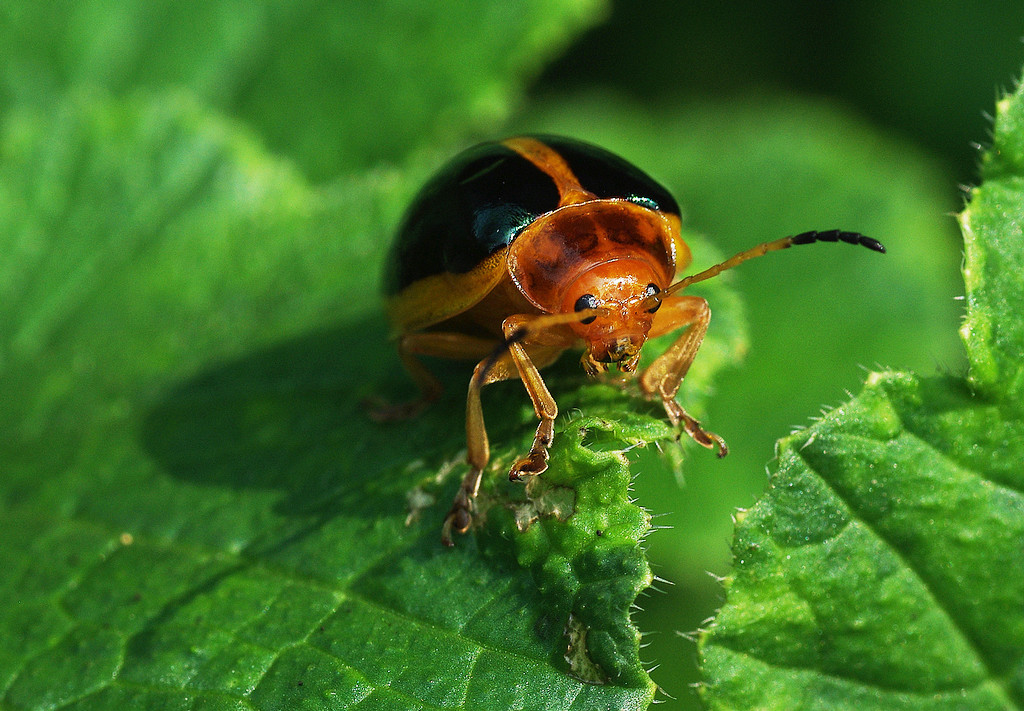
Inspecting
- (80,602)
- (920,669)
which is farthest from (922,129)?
(80,602)

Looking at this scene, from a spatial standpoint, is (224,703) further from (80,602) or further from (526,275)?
(526,275)

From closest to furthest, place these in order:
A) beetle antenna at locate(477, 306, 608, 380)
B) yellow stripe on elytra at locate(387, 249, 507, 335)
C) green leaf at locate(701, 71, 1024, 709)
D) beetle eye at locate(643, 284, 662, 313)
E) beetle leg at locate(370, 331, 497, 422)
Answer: green leaf at locate(701, 71, 1024, 709) → beetle antenna at locate(477, 306, 608, 380) → beetle eye at locate(643, 284, 662, 313) → yellow stripe on elytra at locate(387, 249, 507, 335) → beetle leg at locate(370, 331, 497, 422)

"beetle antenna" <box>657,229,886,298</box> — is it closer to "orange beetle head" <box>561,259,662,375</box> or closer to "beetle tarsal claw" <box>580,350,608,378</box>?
"orange beetle head" <box>561,259,662,375</box>

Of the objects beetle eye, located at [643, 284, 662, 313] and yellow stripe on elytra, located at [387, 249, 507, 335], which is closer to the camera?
beetle eye, located at [643, 284, 662, 313]

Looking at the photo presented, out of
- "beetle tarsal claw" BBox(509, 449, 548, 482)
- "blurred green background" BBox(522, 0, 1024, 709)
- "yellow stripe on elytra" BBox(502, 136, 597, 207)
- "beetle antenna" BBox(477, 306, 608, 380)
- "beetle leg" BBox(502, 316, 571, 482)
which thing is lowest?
"blurred green background" BBox(522, 0, 1024, 709)

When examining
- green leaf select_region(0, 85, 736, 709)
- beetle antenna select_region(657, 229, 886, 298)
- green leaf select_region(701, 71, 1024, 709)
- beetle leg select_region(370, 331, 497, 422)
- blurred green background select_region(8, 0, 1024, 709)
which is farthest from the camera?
blurred green background select_region(8, 0, 1024, 709)

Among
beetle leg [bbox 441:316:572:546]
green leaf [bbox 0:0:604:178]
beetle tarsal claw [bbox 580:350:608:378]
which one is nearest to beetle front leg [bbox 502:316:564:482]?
beetle leg [bbox 441:316:572:546]

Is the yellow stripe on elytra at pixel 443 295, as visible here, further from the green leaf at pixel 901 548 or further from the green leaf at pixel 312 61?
the green leaf at pixel 312 61
